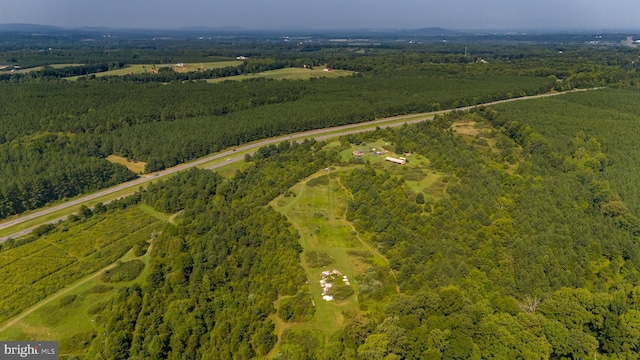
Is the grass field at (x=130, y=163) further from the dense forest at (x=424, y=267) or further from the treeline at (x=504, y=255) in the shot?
the treeline at (x=504, y=255)

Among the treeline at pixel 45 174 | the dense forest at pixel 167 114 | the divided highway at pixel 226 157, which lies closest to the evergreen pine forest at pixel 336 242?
the treeline at pixel 45 174

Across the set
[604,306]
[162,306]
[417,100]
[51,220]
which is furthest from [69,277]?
[417,100]

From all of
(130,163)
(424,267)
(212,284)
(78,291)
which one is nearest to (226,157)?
(130,163)

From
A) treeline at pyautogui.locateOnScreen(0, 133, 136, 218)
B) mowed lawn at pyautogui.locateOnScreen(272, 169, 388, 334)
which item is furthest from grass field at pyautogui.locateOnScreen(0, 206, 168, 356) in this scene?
mowed lawn at pyautogui.locateOnScreen(272, 169, 388, 334)

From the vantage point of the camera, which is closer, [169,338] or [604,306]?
[604,306]

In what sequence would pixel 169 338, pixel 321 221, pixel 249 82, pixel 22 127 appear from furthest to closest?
pixel 249 82, pixel 22 127, pixel 321 221, pixel 169 338

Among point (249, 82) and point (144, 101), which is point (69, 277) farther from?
point (249, 82)

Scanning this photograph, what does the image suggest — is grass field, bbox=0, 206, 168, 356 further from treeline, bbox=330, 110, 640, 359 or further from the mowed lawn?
treeline, bbox=330, 110, 640, 359
